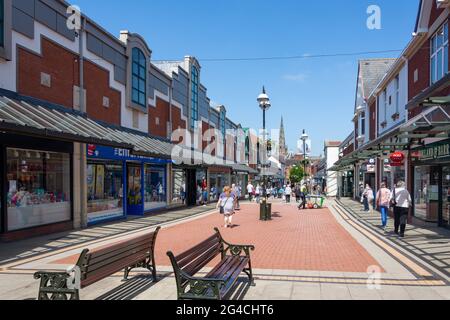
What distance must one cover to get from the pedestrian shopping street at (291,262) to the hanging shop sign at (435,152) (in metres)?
2.39

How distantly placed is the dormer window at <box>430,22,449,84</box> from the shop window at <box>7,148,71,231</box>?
1270 centimetres

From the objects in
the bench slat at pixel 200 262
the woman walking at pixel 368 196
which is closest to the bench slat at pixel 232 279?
the bench slat at pixel 200 262

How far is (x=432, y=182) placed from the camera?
14.5m

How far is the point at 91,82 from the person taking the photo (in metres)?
14.9

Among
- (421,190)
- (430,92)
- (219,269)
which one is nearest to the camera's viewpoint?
(219,269)

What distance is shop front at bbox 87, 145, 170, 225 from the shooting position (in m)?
14.9

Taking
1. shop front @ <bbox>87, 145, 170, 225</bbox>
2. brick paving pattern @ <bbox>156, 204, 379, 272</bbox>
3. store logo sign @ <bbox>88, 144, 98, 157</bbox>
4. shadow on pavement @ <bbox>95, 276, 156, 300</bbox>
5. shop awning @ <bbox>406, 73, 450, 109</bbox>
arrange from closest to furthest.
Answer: shadow on pavement @ <bbox>95, 276, 156, 300</bbox> → shop awning @ <bbox>406, 73, 450, 109</bbox> → brick paving pattern @ <bbox>156, 204, 379, 272</bbox> → store logo sign @ <bbox>88, 144, 98, 157</bbox> → shop front @ <bbox>87, 145, 170, 225</bbox>

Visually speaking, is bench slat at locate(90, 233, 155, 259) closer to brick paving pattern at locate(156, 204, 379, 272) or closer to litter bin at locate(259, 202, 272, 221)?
brick paving pattern at locate(156, 204, 379, 272)

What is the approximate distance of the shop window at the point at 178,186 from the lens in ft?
76.7

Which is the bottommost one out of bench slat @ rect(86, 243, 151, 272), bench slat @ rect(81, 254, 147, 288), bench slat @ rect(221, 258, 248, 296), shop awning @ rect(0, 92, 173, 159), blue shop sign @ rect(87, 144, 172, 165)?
bench slat @ rect(221, 258, 248, 296)

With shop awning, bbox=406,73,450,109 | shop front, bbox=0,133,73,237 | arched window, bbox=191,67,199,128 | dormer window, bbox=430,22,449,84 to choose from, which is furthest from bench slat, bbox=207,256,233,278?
arched window, bbox=191,67,199,128

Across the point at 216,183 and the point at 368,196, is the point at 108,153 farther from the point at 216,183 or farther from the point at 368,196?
the point at 216,183

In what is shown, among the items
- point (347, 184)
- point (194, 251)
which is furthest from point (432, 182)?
point (347, 184)

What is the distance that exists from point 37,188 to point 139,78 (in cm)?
860
